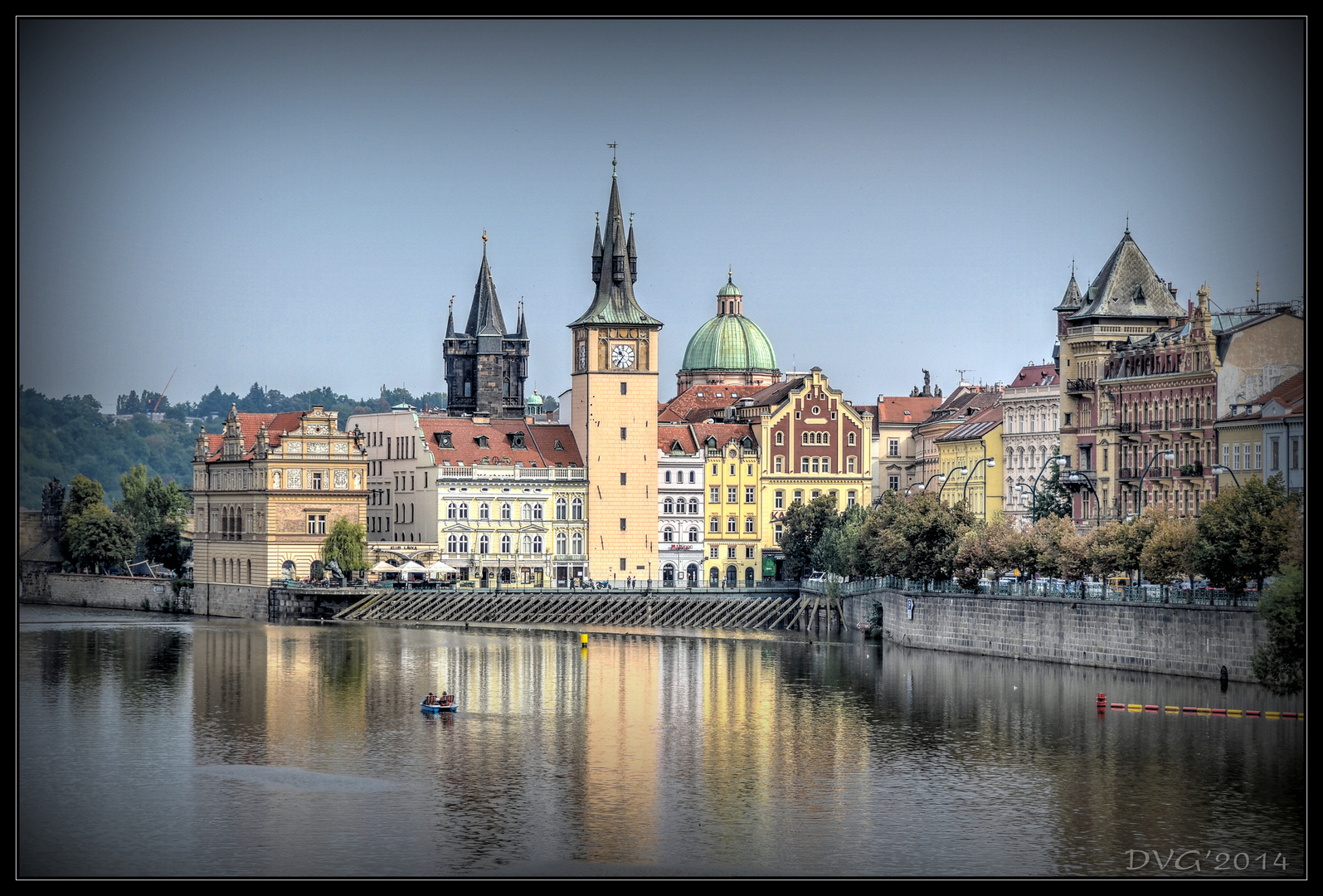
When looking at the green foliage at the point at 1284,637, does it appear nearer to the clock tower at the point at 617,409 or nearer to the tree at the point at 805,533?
the tree at the point at 805,533

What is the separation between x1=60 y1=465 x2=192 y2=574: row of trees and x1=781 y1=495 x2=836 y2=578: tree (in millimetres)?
41497

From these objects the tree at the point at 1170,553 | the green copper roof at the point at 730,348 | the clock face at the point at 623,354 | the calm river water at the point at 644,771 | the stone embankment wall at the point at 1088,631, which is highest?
the green copper roof at the point at 730,348

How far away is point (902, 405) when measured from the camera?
172625 mm

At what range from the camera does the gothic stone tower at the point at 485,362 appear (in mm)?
168375

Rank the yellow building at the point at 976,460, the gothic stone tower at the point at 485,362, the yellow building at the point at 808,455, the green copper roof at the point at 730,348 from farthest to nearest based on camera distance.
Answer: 1. the green copper roof at the point at 730,348
2. the gothic stone tower at the point at 485,362
3. the yellow building at the point at 808,455
4. the yellow building at the point at 976,460

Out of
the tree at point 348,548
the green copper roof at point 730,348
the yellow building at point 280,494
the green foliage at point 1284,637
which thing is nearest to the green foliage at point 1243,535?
the green foliage at point 1284,637

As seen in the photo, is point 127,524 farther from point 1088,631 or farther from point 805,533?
point 1088,631

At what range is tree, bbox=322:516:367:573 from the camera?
444 ft

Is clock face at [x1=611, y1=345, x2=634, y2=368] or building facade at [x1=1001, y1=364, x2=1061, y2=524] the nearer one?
building facade at [x1=1001, y1=364, x2=1061, y2=524]

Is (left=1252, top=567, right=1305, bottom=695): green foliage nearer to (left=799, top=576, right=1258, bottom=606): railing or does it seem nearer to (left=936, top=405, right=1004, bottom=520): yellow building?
(left=799, top=576, right=1258, bottom=606): railing

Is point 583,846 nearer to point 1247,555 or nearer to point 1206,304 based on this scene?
point 1247,555

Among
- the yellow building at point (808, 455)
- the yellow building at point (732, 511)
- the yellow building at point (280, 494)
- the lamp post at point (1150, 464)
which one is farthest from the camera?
the yellow building at point (808, 455)

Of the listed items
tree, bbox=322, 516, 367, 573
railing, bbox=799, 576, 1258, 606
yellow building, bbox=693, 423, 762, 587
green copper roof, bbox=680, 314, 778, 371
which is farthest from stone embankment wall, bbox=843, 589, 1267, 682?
green copper roof, bbox=680, 314, 778, 371

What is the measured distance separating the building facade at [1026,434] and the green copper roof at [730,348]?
4337 centimetres
